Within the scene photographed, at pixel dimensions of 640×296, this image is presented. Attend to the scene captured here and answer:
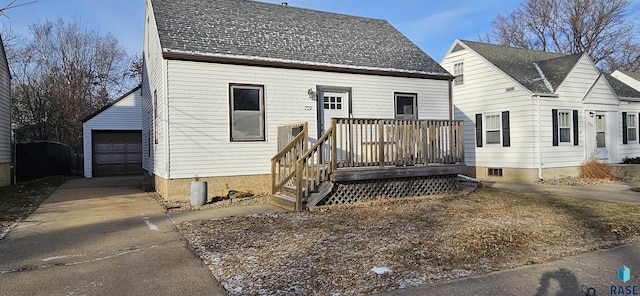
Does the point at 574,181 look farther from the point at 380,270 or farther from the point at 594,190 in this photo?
the point at 380,270

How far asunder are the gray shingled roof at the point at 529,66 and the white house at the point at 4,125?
17.8 m

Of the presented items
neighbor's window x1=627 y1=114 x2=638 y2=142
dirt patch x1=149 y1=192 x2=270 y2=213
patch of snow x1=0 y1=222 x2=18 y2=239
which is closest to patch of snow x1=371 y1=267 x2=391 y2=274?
dirt patch x1=149 y1=192 x2=270 y2=213

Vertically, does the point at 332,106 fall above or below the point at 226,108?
above

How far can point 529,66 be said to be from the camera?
16797mm

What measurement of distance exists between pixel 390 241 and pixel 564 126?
12262mm

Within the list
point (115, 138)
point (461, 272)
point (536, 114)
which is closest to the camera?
point (461, 272)

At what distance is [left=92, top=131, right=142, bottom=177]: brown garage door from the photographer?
20141 mm

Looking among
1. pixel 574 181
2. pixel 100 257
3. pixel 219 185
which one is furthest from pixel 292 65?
pixel 574 181

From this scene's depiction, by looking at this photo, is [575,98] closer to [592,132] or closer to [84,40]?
[592,132]

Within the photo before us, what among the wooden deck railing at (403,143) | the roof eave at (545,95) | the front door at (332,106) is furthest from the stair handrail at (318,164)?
the roof eave at (545,95)

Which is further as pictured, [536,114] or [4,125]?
[4,125]

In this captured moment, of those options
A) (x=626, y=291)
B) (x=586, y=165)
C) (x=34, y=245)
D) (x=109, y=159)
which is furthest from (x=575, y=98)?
(x=109, y=159)

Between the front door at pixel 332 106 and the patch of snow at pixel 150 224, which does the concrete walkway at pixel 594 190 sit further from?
the patch of snow at pixel 150 224

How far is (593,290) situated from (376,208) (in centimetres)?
489
